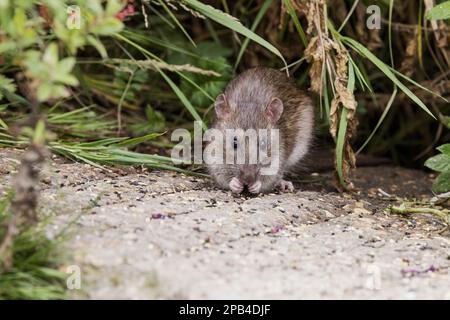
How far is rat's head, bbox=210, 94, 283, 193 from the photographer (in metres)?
4.51

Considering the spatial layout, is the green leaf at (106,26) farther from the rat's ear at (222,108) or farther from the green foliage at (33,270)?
the rat's ear at (222,108)

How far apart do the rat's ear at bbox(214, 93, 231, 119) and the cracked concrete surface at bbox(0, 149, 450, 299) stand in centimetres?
45

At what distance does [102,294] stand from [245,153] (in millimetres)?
1973

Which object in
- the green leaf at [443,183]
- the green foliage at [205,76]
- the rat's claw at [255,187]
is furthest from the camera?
the green foliage at [205,76]

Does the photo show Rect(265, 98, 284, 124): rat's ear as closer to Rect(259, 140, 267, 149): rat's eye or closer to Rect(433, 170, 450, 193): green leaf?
Rect(259, 140, 267, 149): rat's eye

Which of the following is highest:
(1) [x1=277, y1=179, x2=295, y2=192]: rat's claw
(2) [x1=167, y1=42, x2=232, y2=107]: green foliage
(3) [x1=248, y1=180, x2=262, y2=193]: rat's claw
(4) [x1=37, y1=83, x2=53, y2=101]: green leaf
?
(2) [x1=167, y1=42, x2=232, y2=107]: green foliage

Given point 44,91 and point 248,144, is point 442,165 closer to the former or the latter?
point 248,144

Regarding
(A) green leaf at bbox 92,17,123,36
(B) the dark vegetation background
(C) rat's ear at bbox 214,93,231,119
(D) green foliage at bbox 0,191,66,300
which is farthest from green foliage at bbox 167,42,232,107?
(D) green foliage at bbox 0,191,66,300

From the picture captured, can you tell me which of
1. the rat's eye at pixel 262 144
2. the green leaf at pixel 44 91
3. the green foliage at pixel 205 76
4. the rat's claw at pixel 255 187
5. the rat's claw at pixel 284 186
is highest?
the green foliage at pixel 205 76

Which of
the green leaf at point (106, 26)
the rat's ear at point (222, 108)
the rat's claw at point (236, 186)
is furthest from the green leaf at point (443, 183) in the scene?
the green leaf at point (106, 26)

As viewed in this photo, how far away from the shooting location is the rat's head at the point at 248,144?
4512 millimetres

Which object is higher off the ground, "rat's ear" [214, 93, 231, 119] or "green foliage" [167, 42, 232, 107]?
"green foliage" [167, 42, 232, 107]

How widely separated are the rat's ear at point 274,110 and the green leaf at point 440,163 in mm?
988

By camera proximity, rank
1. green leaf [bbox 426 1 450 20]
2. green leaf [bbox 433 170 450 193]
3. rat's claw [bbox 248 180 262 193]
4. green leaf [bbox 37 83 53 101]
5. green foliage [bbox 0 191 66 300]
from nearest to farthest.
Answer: green leaf [bbox 37 83 53 101] → green foliage [bbox 0 191 66 300] → green leaf [bbox 426 1 450 20] → green leaf [bbox 433 170 450 193] → rat's claw [bbox 248 180 262 193]
